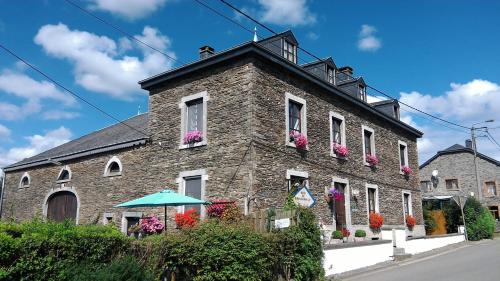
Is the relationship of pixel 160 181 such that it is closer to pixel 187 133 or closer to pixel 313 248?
pixel 187 133

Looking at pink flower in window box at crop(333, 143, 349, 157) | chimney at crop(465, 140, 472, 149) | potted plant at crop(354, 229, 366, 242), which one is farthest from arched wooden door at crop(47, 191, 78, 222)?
chimney at crop(465, 140, 472, 149)

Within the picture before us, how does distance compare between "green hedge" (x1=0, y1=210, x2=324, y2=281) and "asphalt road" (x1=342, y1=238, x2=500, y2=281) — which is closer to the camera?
"green hedge" (x1=0, y1=210, x2=324, y2=281)

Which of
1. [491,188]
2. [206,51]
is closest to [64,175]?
[206,51]

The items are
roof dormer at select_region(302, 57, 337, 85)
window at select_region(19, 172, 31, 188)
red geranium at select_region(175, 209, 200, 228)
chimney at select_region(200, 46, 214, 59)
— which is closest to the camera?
red geranium at select_region(175, 209, 200, 228)

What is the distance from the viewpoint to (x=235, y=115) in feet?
44.6

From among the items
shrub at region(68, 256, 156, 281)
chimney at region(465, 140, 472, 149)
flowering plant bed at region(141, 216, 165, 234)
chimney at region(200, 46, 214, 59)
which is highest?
chimney at region(465, 140, 472, 149)

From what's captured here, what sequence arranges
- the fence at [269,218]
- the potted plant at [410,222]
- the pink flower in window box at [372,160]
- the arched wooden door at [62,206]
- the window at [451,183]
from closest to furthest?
the fence at [269,218], the arched wooden door at [62,206], the pink flower in window box at [372,160], the potted plant at [410,222], the window at [451,183]

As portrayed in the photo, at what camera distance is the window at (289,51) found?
15.6m

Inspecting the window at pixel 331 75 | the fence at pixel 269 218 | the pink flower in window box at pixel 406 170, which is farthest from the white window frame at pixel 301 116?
the pink flower in window box at pixel 406 170

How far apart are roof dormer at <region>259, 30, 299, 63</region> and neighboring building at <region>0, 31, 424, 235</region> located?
0.14 ft

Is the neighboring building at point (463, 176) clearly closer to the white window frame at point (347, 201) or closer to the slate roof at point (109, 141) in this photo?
the white window frame at point (347, 201)

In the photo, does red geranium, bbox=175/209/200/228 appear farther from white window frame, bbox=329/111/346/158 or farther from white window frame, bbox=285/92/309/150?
white window frame, bbox=329/111/346/158

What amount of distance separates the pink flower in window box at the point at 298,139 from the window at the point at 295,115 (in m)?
0.13

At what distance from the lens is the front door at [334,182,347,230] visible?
16.5m
